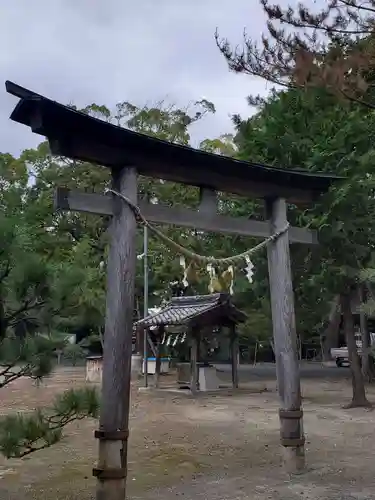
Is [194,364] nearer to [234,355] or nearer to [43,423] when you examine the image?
[234,355]

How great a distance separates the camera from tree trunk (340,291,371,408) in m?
12.2

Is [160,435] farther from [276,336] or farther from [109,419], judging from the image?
[109,419]

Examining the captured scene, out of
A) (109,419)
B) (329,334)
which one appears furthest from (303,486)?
(329,334)

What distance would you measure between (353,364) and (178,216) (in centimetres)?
799

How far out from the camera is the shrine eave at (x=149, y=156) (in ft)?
15.8

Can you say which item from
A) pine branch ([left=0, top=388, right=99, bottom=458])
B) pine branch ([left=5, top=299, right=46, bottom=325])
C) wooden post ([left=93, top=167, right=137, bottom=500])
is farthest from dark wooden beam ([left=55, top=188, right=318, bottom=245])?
pine branch ([left=0, top=388, right=99, bottom=458])

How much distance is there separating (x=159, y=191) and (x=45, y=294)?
61.5 ft

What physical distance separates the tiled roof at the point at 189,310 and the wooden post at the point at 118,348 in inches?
403

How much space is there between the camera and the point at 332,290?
11.9 m

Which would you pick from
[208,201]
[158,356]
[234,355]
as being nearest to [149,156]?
[208,201]

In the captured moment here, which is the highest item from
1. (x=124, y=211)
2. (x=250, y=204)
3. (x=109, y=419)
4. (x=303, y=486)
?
(x=250, y=204)

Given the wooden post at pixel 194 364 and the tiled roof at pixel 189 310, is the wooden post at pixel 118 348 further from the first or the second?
the wooden post at pixel 194 364

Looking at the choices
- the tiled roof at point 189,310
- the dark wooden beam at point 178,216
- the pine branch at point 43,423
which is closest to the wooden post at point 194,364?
the tiled roof at point 189,310

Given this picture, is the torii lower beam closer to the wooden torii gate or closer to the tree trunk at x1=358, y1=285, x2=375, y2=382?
the wooden torii gate
